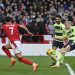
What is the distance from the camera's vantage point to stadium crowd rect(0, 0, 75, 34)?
23.5 metres

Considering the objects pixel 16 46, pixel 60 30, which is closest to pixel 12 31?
pixel 16 46

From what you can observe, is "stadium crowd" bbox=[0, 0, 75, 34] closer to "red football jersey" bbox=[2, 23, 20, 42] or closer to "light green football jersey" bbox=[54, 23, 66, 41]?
"light green football jersey" bbox=[54, 23, 66, 41]

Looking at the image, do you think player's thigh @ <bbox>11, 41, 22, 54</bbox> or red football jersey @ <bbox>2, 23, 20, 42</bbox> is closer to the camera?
player's thigh @ <bbox>11, 41, 22, 54</bbox>

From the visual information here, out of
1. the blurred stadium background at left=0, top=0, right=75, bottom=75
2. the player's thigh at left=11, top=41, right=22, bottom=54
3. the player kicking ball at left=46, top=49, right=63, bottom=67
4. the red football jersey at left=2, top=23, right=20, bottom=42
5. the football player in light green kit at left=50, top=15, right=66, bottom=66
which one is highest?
the red football jersey at left=2, top=23, right=20, bottom=42

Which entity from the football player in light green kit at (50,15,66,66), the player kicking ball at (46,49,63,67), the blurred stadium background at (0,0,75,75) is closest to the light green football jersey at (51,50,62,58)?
the player kicking ball at (46,49,63,67)

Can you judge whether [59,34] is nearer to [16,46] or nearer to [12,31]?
[12,31]

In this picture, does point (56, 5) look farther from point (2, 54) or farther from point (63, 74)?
point (63, 74)

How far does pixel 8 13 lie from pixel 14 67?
9.17 meters

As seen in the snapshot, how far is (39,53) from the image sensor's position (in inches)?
879

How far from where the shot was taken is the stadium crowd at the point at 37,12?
23.5 metres

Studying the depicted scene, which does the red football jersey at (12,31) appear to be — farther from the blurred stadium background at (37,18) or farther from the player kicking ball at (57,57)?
the blurred stadium background at (37,18)

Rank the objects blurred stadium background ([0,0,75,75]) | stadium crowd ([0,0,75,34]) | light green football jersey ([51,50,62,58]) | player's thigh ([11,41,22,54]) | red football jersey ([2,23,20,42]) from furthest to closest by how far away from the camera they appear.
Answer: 1. stadium crowd ([0,0,75,34])
2. blurred stadium background ([0,0,75,75])
3. light green football jersey ([51,50,62,58])
4. red football jersey ([2,23,20,42])
5. player's thigh ([11,41,22,54])

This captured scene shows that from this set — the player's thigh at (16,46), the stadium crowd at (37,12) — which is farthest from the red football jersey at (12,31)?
the stadium crowd at (37,12)

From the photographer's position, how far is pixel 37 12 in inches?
997
